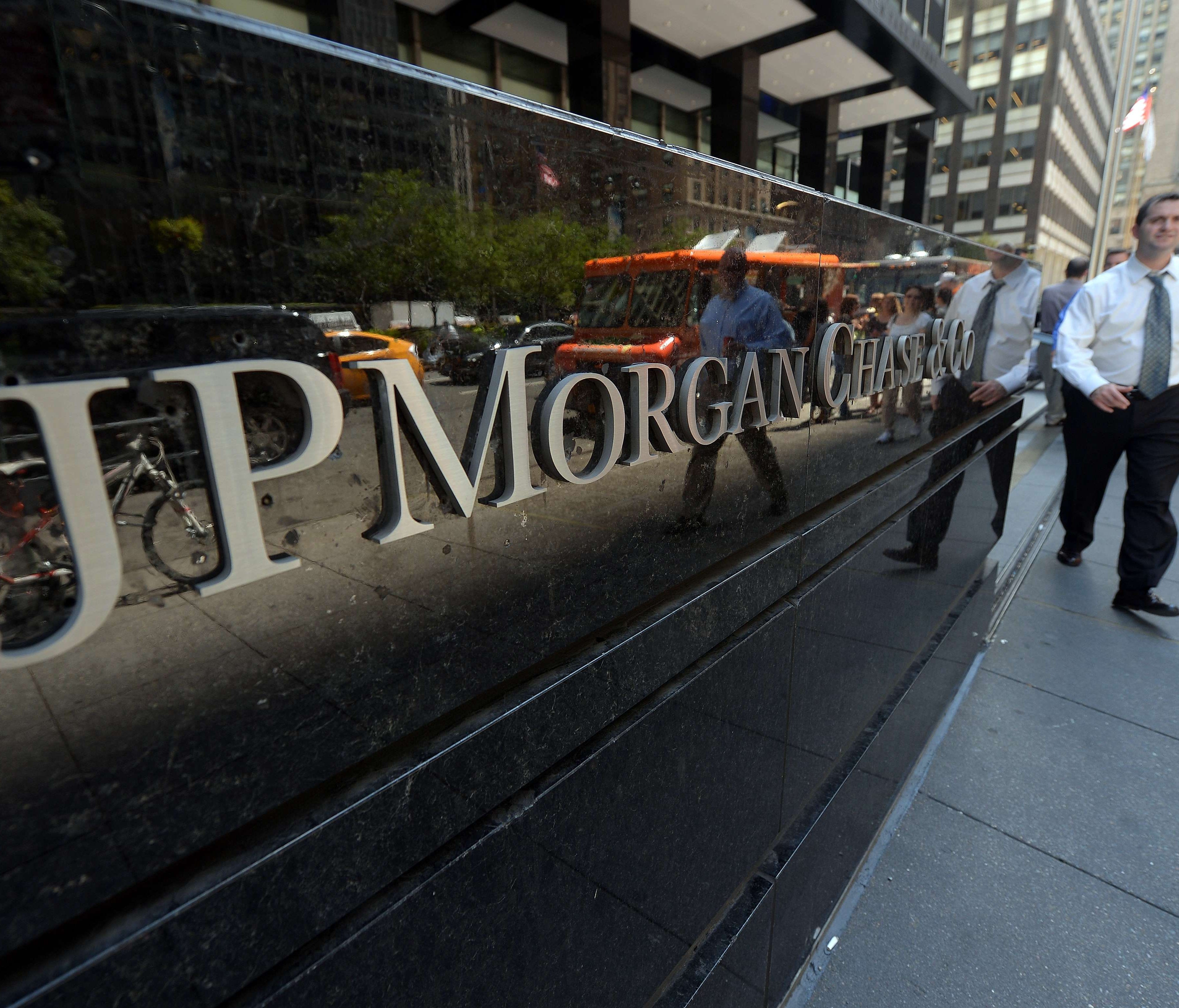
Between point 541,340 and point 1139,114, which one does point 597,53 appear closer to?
point 541,340

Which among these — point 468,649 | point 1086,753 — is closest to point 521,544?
point 468,649

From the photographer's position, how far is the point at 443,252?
3.41 ft

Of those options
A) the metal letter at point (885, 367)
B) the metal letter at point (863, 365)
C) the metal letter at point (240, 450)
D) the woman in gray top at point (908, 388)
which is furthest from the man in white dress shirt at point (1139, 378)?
the metal letter at point (240, 450)

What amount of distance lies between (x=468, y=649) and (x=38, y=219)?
80cm

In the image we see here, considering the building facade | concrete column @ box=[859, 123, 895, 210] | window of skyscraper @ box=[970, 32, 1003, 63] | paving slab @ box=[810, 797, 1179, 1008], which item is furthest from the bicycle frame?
window of skyscraper @ box=[970, 32, 1003, 63]

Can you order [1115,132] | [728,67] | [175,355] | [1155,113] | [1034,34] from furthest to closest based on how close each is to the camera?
1. [1155,113]
2. [1034,34]
3. [1115,132]
4. [728,67]
5. [175,355]

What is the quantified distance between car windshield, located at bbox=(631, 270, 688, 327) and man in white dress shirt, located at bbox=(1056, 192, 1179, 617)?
3.79m

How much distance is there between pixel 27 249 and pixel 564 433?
0.78 meters

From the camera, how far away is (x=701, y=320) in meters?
1.58

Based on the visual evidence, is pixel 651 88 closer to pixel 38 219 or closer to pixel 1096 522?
pixel 1096 522

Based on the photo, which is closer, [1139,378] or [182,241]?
[182,241]

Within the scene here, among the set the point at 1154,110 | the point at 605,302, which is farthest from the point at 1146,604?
the point at 1154,110

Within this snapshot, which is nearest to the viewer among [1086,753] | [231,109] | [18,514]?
[18,514]

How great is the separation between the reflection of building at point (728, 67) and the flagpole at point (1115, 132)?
13.8 ft
